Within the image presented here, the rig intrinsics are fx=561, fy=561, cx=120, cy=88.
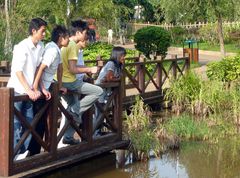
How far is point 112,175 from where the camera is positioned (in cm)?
779

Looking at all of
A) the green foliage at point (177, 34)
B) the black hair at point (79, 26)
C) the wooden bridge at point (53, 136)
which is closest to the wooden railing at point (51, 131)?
the wooden bridge at point (53, 136)

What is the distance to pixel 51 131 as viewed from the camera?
6.86m

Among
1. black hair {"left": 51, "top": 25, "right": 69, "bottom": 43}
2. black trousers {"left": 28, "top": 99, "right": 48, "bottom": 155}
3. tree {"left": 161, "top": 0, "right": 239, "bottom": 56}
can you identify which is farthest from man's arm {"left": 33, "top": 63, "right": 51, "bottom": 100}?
tree {"left": 161, "top": 0, "right": 239, "bottom": 56}

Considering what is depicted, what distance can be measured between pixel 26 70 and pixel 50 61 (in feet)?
1.00

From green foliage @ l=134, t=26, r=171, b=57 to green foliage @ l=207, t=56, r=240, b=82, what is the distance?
23.5 ft

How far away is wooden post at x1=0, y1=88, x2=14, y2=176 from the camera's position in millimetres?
6125

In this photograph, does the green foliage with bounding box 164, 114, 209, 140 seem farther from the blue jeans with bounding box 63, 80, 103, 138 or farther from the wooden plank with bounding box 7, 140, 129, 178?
the blue jeans with bounding box 63, 80, 103, 138

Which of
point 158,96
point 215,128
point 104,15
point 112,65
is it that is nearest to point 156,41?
point 104,15

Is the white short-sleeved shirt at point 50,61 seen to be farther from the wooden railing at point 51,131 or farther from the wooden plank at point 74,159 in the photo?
the wooden plank at point 74,159

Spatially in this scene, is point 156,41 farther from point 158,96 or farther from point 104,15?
point 158,96

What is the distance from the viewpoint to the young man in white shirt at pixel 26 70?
634cm

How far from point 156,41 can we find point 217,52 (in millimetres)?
10113

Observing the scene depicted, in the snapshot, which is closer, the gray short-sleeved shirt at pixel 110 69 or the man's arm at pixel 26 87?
the man's arm at pixel 26 87

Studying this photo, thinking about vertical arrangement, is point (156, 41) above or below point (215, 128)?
above
